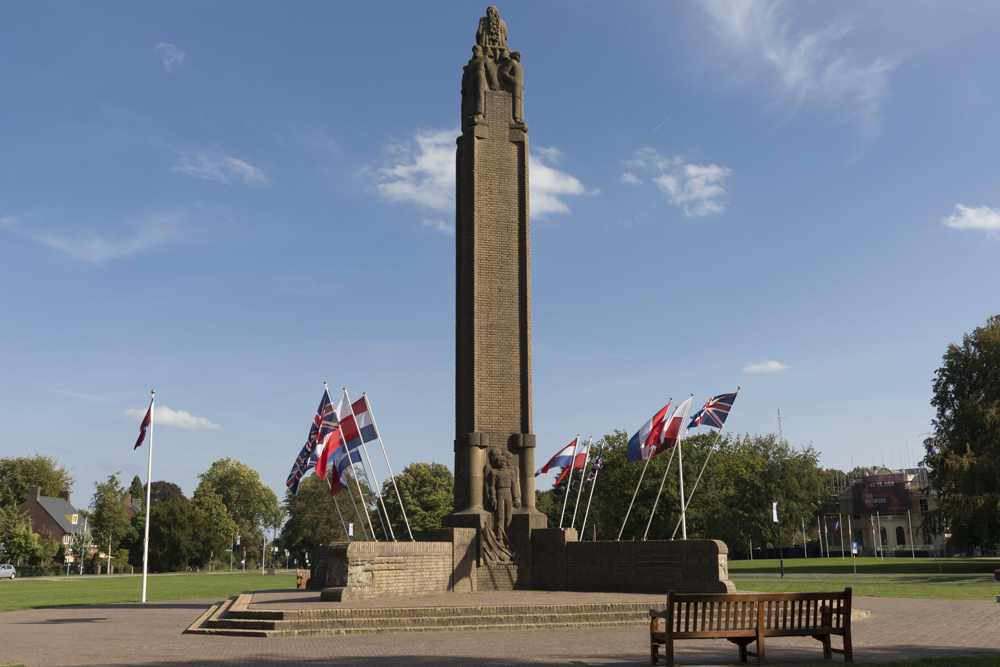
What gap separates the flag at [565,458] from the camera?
27875mm

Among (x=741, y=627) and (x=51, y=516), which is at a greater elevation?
(x=741, y=627)

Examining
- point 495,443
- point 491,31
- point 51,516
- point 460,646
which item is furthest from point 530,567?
point 51,516

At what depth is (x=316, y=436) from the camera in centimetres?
2867

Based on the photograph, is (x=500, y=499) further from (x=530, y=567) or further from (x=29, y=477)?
(x=29, y=477)

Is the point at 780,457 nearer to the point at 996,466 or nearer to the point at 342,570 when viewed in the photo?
the point at 996,466

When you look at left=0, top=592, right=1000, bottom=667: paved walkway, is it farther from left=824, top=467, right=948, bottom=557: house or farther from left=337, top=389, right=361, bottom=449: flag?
left=824, top=467, right=948, bottom=557: house

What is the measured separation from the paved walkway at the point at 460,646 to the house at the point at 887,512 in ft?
305

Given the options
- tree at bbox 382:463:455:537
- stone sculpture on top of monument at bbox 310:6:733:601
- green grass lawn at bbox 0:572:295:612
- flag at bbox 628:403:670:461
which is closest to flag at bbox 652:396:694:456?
flag at bbox 628:403:670:461

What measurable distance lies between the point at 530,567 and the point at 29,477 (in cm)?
→ 8986

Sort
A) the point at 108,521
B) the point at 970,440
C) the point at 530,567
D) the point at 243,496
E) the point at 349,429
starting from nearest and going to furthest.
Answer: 1. the point at 530,567
2. the point at 349,429
3. the point at 970,440
4. the point at 108,521
5. the point at 243,496

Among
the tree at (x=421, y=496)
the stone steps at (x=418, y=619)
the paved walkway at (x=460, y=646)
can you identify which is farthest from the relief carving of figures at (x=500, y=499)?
the tree at (x=421, y=496)

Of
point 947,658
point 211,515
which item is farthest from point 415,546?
point 211,515

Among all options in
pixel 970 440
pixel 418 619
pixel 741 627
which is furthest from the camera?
pixel 970 440

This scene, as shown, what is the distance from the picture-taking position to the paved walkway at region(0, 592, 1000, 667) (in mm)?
10656
